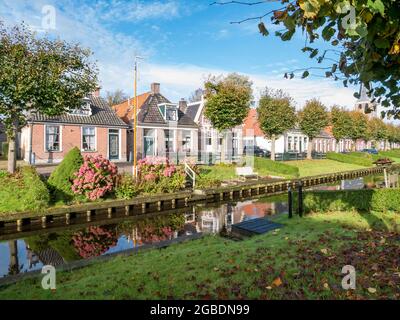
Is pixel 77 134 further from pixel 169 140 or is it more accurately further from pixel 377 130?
pixel 377 130

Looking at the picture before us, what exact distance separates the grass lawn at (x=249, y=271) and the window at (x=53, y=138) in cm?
2024

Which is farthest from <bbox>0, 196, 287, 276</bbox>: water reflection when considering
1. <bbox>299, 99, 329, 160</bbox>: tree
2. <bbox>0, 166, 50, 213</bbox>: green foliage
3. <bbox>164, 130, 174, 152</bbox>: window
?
<bbox>299, 99, 329, 160</bbox>: tree

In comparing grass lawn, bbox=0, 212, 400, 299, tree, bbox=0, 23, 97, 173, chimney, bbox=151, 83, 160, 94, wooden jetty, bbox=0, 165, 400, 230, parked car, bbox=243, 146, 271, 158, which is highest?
chimney, bbox=151, 83, 160, 94

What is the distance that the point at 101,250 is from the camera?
9.42 meters

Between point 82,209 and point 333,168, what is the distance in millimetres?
26523

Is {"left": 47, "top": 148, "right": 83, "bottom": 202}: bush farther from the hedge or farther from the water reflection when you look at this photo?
the hedge

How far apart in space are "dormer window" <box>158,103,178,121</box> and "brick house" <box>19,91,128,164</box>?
4.24m

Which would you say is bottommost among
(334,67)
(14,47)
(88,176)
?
(88,176)

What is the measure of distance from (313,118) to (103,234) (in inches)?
1236

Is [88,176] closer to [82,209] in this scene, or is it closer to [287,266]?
[82,209]

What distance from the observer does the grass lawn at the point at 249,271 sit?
4285mm

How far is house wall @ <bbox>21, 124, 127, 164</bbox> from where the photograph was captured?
23.5 m

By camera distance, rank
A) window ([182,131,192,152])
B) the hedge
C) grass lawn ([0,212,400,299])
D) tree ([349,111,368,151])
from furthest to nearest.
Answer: tree ([349,111,368,151]), window ([182,131,192,152]), the hedge, grass lawn ([0,212,400,299])

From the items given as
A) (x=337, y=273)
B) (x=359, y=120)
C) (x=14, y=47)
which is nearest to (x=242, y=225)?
(x=337, y=273)
